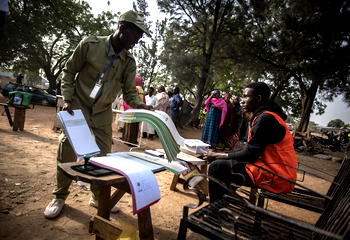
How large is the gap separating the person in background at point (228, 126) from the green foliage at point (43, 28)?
50.5 feet

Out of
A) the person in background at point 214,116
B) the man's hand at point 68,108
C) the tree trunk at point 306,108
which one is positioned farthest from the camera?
the tree trunk at point 306,108

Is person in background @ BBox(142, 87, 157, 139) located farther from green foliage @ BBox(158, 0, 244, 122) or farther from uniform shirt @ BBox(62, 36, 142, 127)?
uniform shirt @ BBox(62, 36, 142, 127)

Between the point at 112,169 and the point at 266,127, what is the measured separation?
1.40m

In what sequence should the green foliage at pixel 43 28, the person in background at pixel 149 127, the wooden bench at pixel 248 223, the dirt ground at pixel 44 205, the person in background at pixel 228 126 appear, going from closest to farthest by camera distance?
the wooden bench at pixel 248 223
the dirt ground at pixel 44 205
the person in background at pixel 228 126
the person in background at pixel 149 127
the green foliage at pixel 43 28

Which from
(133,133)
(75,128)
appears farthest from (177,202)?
(133,133)

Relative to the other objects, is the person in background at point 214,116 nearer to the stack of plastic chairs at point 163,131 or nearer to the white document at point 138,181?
the stack of plastic chairs at point 163,131

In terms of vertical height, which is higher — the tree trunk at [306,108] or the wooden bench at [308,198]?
the tree trunk at [306,108]

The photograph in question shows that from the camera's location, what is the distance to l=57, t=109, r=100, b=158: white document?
176cm

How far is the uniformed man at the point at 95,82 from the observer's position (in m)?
2.38

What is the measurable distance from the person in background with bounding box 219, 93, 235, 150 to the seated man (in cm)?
587

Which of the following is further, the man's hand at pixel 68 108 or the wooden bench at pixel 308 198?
the wooden bench at pixel 308 198

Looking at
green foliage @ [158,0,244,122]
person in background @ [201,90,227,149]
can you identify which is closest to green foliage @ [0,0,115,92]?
green foliage @ [158,0,244,122]

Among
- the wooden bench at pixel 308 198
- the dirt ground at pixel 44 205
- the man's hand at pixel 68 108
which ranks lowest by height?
the dirt ground at pixel 44 205

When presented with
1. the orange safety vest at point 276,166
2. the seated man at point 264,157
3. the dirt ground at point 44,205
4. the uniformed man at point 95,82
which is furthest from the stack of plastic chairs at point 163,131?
the dirt ground at point 44,205
